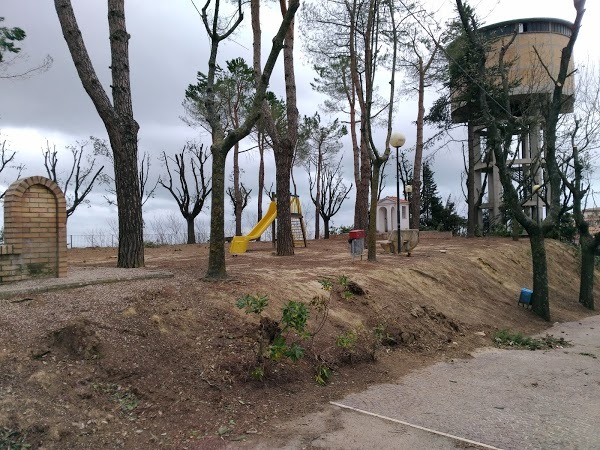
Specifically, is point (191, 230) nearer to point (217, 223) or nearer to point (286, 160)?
point (286, 160)

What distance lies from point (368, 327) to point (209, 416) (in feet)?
11.7

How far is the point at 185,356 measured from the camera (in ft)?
17.4

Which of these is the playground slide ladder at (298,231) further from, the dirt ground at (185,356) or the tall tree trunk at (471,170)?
the tall tree trunk at (471,170)

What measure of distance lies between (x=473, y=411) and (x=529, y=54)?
2327cm

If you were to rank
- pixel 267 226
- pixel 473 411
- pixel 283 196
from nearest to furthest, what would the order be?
pixel 473 411 → pixel 283 196 → pixel 267 226

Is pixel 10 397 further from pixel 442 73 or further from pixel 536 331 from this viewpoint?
pixel 442 73

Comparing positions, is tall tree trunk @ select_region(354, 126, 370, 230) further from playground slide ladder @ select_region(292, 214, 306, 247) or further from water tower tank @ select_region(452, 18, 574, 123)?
water tower tank @ select_region(452, 18, 574, 123)

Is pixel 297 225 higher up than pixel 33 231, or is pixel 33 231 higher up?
pixel 297 225

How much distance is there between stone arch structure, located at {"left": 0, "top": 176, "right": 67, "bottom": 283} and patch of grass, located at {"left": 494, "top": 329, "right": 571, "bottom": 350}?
23.9 ft

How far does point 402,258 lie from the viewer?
43.3ft

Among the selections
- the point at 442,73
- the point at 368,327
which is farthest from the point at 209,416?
the point at 442,73

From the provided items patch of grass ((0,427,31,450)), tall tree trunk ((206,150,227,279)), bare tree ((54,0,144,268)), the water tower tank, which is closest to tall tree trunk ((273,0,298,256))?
bare tree ((54,0,144,268))

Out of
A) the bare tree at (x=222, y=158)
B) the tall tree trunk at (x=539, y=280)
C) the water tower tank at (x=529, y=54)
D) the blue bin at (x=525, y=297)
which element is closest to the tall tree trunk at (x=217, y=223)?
the bare tree at (x=222, y=158)

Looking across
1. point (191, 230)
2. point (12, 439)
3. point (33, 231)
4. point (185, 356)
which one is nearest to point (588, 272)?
point (185, 356)
